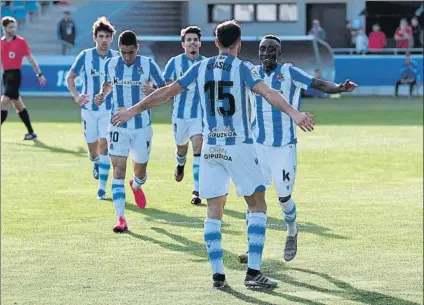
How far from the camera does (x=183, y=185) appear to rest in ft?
54.2

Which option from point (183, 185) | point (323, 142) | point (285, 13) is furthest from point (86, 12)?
point (183, 185)

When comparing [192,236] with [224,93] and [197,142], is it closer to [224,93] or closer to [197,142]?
[197,142]

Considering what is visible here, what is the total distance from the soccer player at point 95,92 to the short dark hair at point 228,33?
4972mm

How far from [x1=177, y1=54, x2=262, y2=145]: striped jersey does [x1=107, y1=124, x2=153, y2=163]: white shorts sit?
A: 10.4ft

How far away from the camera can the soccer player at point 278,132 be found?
423 inches

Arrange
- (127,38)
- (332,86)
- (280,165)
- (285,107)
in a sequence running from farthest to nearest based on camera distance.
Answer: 1. (127,38)
2. (280,165)
3. (332,86)
4. (285,107)

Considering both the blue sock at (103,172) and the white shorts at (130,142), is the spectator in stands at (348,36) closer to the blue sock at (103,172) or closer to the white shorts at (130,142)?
the blue sock at (103,172)

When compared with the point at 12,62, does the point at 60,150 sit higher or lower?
lower

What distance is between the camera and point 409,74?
3500 centimetres

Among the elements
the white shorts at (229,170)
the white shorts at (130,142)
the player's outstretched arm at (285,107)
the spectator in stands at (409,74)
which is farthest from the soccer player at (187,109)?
the spectator in stands at (409,74)

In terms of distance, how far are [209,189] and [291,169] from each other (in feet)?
4.98

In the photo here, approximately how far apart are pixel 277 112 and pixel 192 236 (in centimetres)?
185

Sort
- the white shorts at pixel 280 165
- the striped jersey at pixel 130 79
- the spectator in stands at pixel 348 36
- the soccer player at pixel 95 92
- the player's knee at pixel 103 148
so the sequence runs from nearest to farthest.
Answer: the white shorts at pixel 280 165 < the striped jersey at pixel 130 79 < the soccer player at pixel 95 92 < the player's knee at pixel 103 148 < the spectator in stands at pixel 348 36

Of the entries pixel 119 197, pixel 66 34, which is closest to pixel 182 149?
pixel 119 197
